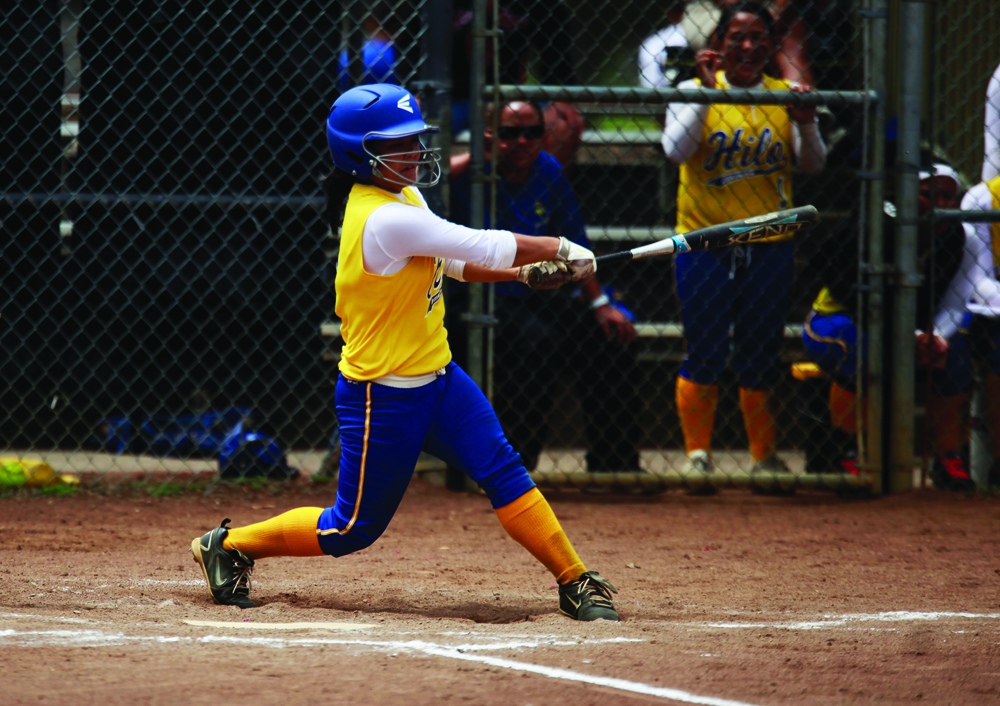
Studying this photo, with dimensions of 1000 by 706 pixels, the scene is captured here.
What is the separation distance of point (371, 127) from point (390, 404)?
2.64 feet

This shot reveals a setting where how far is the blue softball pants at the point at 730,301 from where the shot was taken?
530cm

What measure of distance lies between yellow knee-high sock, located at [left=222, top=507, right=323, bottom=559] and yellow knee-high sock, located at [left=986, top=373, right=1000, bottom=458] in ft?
12.1

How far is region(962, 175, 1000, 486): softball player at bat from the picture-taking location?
215 inches

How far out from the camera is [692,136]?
5277 mm

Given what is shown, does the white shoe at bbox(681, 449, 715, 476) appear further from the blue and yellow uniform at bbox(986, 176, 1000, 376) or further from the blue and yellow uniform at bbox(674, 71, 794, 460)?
the blue and yellow uniform at bbox(986, 176, 1000, 376)

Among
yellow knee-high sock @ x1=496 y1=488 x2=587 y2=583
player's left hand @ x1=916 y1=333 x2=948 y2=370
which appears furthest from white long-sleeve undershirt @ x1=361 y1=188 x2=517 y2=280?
player's left hand @ x1=916 y1=333 x2=948 y2=370

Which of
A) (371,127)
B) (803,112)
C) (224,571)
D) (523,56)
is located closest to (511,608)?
A: (224,571)

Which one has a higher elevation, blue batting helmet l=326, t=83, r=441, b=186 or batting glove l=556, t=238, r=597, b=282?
blue batting helmet l=326, t=83, r=441, b=186

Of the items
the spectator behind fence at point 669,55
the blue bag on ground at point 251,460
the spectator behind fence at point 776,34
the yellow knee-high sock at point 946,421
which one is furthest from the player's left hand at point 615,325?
the blue bag on ground at point 251,460

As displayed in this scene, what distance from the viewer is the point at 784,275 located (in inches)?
210

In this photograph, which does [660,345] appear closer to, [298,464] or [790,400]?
[790,400]

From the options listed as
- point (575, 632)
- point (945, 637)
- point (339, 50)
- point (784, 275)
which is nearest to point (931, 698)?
point (945, 637)

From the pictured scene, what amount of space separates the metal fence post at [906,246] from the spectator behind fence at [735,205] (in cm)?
43

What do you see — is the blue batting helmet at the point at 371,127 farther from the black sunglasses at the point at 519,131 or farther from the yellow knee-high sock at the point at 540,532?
the black sunglasses at the point at 519,131
